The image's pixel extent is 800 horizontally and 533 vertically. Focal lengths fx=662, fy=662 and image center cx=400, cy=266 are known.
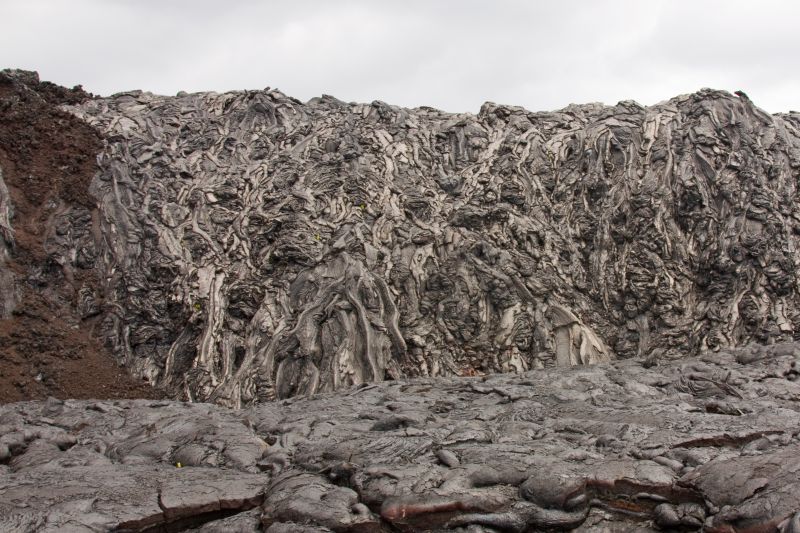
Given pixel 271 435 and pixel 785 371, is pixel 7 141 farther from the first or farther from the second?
pixel 785 371

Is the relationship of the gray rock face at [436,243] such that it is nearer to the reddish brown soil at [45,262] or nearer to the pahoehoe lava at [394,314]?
the pahoehoe lava at [394,314]

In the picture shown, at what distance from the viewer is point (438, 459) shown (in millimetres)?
10383

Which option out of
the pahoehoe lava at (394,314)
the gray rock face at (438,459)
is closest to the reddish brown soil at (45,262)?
the pahoehoe lava at (394,314)

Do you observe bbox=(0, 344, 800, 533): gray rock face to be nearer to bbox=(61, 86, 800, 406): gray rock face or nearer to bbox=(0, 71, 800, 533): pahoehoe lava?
bbox=(0, 71, 800, 533): pahoehoe lava

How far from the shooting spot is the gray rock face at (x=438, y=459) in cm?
866

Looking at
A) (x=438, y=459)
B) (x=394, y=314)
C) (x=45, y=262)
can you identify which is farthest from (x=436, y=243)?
(x=45, y=262)

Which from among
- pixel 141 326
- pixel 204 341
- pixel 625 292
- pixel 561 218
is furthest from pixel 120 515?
pixel 561 218

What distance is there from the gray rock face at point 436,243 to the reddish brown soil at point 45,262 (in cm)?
73

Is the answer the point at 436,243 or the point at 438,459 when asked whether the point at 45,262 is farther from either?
the point at 438,459

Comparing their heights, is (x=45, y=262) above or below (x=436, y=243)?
below

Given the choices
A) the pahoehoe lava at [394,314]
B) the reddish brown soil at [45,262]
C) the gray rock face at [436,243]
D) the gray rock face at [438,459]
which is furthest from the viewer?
the gray rock face at [436,243]

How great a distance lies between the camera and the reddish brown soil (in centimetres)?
1833

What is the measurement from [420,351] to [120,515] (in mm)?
10731

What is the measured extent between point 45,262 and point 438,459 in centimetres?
1666
